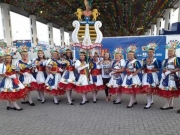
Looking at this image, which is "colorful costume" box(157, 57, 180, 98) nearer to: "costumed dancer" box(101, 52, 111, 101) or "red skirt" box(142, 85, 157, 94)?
"red skirt" box(142, 85, 157, 94)

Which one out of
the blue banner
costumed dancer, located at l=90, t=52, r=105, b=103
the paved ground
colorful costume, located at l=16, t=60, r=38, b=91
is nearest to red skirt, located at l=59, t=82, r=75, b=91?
the paved ground

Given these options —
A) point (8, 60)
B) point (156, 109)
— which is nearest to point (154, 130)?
point (156, 109)

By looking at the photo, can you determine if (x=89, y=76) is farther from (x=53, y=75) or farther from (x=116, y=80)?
(x=53, y=75)

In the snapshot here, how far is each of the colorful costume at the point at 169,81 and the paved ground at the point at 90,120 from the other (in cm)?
51

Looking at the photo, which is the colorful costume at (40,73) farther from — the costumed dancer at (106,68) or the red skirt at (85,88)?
the costumed dancer at (106,68)

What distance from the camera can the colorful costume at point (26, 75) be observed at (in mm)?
5000

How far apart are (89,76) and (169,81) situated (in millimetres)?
2252

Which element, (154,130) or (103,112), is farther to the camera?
(103,112)

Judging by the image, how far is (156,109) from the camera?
189 inches

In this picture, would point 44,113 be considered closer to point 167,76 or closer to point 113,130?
point 113,130

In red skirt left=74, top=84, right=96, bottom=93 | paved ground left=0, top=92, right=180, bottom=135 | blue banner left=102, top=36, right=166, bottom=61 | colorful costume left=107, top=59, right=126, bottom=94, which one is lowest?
paved ground left=0, top=92, right=180, bottom=135

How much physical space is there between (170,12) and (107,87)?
53.3ft

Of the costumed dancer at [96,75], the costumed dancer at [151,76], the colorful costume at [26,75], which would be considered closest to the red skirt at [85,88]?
the costumed dancer at [96,75]

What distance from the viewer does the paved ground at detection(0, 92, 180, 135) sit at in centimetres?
354
